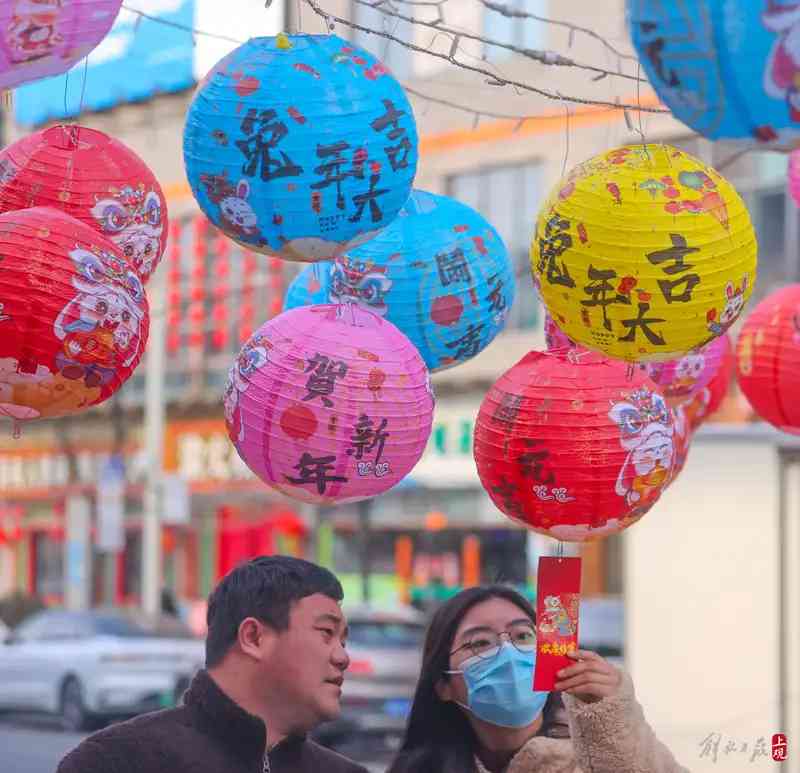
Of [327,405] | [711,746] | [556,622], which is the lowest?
[711,746]

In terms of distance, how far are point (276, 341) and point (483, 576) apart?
21515 mm

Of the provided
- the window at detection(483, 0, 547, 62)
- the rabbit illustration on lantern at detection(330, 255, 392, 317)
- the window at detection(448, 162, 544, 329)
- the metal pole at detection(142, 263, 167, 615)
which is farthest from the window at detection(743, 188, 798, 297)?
the rabbit illustration on lantern at detection(330, 255, 392, 317)

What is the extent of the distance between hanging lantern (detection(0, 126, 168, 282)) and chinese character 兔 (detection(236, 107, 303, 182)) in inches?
19.6

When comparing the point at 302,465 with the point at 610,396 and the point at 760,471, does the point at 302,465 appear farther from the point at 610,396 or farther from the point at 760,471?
the point at 760,471

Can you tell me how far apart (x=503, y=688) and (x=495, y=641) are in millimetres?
135

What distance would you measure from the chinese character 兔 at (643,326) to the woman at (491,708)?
2.48ft

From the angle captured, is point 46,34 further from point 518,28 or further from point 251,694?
point 518,28

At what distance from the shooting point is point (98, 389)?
383 cm

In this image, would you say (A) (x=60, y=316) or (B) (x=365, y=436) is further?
(B) (x=365, y=436)

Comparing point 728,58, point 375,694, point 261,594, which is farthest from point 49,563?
point 728,58

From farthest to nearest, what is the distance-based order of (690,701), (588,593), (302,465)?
(588,593), (690,701), (302,465)

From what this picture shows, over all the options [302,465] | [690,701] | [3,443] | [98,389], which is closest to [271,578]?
[302,465]

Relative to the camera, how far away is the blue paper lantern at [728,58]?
3.06m

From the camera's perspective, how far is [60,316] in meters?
3.70
